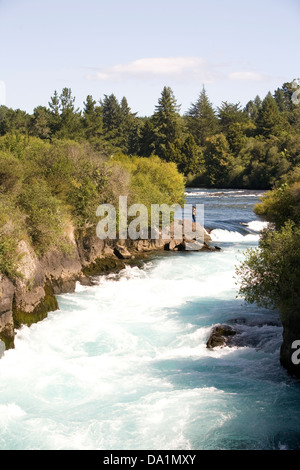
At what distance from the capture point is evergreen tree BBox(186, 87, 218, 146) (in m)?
100

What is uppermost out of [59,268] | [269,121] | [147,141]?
[269,121]

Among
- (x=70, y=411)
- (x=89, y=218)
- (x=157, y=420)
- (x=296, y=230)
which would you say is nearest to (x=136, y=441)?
(x=157, y=420)

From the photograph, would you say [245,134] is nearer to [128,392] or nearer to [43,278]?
[43,278]

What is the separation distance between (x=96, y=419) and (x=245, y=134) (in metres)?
84.0

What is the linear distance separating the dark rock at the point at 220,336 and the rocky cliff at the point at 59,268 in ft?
21.7

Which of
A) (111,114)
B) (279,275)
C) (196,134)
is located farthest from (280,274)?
(111,114)

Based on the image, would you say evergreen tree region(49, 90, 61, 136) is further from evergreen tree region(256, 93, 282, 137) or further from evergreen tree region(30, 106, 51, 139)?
evergreen tree region(256, 93, 282, 137)

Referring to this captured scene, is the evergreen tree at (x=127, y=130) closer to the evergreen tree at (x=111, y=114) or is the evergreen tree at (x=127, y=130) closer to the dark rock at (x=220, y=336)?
the evergreen tree at (x=111, y=114)

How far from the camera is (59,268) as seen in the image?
77.0 feet

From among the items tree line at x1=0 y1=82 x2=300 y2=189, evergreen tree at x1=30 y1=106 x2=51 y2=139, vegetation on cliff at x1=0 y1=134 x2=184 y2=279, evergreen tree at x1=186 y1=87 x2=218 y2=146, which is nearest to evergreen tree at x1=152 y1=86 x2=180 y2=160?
tree line at x1=0 y1=82 x2=300 y2=189

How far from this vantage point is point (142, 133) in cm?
9375

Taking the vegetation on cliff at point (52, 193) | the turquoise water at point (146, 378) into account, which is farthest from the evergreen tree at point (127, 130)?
the turquoise water at point (146, 378)

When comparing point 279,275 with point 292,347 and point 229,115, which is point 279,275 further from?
point 229,115

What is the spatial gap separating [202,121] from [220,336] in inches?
3460
